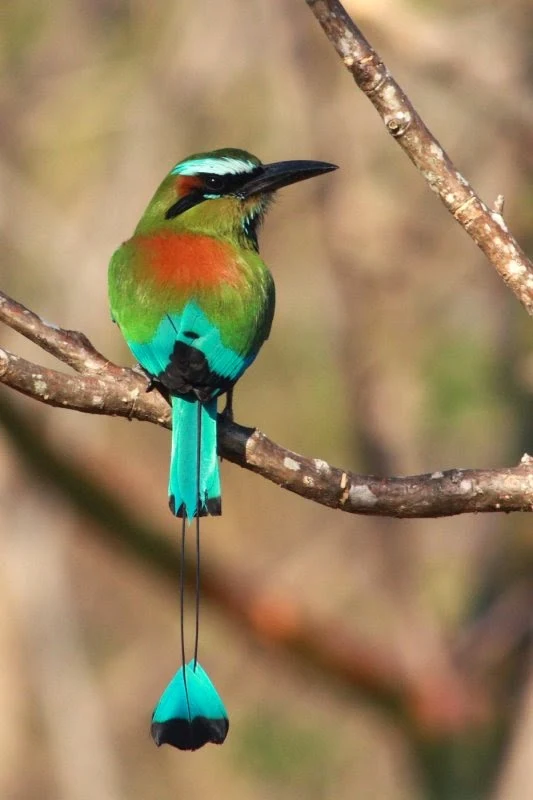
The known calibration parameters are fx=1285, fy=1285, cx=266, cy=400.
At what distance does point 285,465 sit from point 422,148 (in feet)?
2.60

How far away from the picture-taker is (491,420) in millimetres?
5883

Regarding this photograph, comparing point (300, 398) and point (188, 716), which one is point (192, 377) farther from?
point (300, 398)

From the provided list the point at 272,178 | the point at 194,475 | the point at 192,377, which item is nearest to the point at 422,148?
the point at 192,377

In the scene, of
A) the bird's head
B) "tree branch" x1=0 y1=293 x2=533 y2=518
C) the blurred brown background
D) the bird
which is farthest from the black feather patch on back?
the blurred brown background

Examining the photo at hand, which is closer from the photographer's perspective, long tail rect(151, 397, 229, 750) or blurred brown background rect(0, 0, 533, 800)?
long tail rect(151, 397, 229, 750)

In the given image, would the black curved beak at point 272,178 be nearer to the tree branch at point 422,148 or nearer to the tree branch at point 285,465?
the tree branch at point 422,148

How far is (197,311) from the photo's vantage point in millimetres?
A: 3443

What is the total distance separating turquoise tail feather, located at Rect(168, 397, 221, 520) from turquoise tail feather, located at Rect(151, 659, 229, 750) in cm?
36

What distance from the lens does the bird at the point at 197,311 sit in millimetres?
2887

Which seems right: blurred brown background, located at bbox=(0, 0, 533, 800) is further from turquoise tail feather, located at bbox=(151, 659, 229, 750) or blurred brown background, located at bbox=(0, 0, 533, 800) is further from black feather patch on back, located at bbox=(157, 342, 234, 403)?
turquoise tail feather, located at bbox=(151, 659, 229, 750)

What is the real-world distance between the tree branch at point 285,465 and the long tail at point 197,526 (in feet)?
0.25

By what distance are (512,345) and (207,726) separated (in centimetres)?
330

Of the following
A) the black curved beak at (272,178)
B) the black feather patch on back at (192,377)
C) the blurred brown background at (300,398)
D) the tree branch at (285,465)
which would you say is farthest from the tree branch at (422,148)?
the blurred brown background at (300,398)

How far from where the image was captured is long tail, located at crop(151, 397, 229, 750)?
2.84 m
